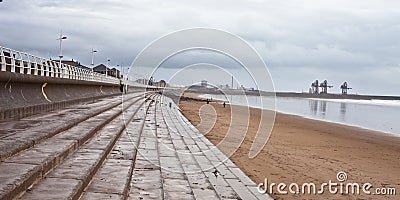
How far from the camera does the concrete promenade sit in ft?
14.2

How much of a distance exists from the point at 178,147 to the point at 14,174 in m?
5.32

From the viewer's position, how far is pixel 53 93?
15016mm

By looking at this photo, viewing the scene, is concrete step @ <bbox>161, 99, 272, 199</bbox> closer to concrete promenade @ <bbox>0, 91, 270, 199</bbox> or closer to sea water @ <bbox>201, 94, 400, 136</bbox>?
concrete promenade @ <bbox>0, 91, 270, 199</bbox>

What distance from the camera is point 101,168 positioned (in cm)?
582

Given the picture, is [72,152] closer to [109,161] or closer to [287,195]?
[109,161]

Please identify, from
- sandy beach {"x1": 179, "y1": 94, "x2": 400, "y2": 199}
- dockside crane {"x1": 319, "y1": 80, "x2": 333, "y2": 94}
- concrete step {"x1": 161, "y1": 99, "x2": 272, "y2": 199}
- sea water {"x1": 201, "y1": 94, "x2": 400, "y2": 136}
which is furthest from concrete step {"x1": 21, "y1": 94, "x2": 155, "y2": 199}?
dockside crane {"x1": 319, "y1": 80, "x2": 333, "y2": 94}

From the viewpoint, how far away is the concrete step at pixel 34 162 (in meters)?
3.87

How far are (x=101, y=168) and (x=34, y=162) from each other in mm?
1219

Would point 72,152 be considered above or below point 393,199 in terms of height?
above

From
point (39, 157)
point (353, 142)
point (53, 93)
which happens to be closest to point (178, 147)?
point (39, 157)

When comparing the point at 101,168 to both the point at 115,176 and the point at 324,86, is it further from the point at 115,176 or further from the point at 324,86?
the point at 324,86

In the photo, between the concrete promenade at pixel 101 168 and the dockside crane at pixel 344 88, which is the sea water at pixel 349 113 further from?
the dockside crane at pixel 344 88

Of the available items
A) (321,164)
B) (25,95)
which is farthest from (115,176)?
(25,95)

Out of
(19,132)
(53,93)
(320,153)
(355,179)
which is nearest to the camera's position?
(19,132)
